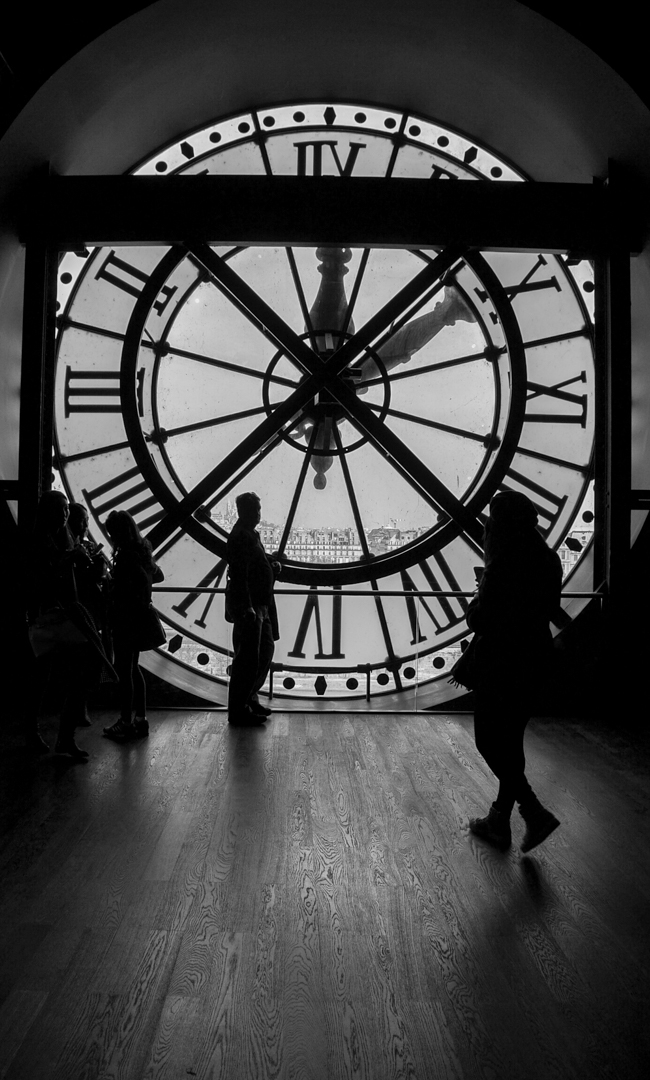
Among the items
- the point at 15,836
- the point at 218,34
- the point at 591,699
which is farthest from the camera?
the point at 591,699

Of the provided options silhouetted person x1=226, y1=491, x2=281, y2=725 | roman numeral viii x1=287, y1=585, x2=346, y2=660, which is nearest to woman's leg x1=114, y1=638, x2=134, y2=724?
silhouetted person x1=226, y1=491, x2=281, y2=725

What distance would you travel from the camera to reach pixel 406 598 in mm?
4355

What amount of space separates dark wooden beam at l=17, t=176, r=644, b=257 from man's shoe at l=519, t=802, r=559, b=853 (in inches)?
111

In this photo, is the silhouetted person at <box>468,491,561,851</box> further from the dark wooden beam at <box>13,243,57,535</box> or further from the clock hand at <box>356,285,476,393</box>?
the dark wooden beam at <box>13,243,57,535</box>

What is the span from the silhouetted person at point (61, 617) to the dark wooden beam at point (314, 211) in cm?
164

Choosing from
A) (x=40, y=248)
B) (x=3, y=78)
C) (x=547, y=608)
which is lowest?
(x=547, y=608)

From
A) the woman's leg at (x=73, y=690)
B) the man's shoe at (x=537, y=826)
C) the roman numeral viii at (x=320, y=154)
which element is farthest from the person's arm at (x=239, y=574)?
the roman numeral viii at (x=320, y=154)

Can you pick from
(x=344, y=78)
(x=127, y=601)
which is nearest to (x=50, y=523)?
(x=127, y=601)

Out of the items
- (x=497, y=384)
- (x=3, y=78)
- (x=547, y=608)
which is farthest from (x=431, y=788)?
(x=3, y=78)

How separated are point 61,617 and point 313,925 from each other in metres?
1.63

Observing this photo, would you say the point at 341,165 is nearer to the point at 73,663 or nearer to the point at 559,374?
the point at 559,374

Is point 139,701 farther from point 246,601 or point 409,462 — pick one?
point 409,462

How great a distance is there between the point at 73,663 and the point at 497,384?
106 inches

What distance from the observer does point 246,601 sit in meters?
3.68
